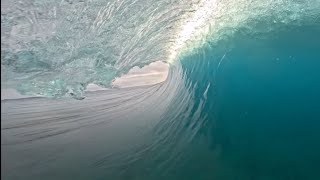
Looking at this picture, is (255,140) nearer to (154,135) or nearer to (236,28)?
(154,135)

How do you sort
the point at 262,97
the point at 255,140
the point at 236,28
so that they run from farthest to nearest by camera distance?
the point at 236,28, the point at 262,97, the point at 255,140

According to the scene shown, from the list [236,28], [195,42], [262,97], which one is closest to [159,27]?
[195,42]

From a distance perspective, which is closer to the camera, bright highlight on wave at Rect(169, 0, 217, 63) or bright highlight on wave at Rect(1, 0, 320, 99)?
bright highlight on wave at Rect(1, 0, 320, 99)

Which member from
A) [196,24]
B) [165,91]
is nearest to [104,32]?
[165,91]

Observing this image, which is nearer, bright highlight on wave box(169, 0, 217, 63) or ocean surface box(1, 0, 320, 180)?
ocean surface box(1, 0, 320, 180)

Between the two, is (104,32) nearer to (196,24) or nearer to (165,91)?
(165,91)

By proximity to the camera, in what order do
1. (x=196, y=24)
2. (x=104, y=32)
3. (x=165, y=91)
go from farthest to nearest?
(x=196, y=24) → (x=165, y=91) → (x=104, y=32)

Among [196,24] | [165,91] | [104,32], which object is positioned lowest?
[165,91]

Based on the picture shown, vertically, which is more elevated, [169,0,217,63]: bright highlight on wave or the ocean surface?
[169,0,217,63]: bright highlight on wave
